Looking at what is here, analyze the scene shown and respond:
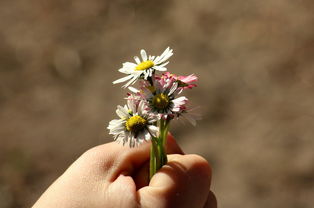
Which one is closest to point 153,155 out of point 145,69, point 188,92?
point 145,69

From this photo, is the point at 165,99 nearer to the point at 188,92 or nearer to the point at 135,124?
the point at 135,124

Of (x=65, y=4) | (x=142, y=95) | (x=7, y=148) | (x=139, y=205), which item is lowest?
(x=7, y=148)

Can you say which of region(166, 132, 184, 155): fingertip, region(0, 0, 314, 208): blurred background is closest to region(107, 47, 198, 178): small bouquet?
region(166, 132, 184, 155): fingertip

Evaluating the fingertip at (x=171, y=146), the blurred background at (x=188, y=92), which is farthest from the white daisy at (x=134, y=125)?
the blurred background at (x=188, y=92)

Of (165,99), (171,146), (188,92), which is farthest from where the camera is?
(188,92)

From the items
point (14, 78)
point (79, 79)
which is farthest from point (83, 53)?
point (14, 78)

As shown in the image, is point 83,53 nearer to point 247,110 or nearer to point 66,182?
point 247,110
